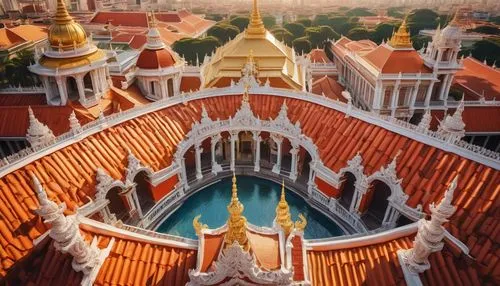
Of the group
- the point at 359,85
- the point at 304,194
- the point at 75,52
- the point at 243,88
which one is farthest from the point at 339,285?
the point at 359,85

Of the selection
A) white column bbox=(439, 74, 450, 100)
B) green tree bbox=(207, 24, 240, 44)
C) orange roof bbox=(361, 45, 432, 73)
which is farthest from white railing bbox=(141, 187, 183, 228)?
green tree bbox=(207, 24, 240, 44)

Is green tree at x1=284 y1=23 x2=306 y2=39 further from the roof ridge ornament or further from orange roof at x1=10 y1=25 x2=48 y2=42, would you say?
the roof ridge ornament

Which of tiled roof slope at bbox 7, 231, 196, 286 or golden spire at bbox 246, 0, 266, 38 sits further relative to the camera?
golden spire at bbox 246, 0, 266, 38

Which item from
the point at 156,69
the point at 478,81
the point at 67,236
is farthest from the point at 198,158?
the point at 478,81

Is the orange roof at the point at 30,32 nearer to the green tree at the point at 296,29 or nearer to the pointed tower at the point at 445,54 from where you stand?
the green tree at the point at 296,29

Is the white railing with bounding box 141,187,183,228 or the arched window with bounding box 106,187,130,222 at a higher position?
the arched window with bounding box 106,187,130,222
